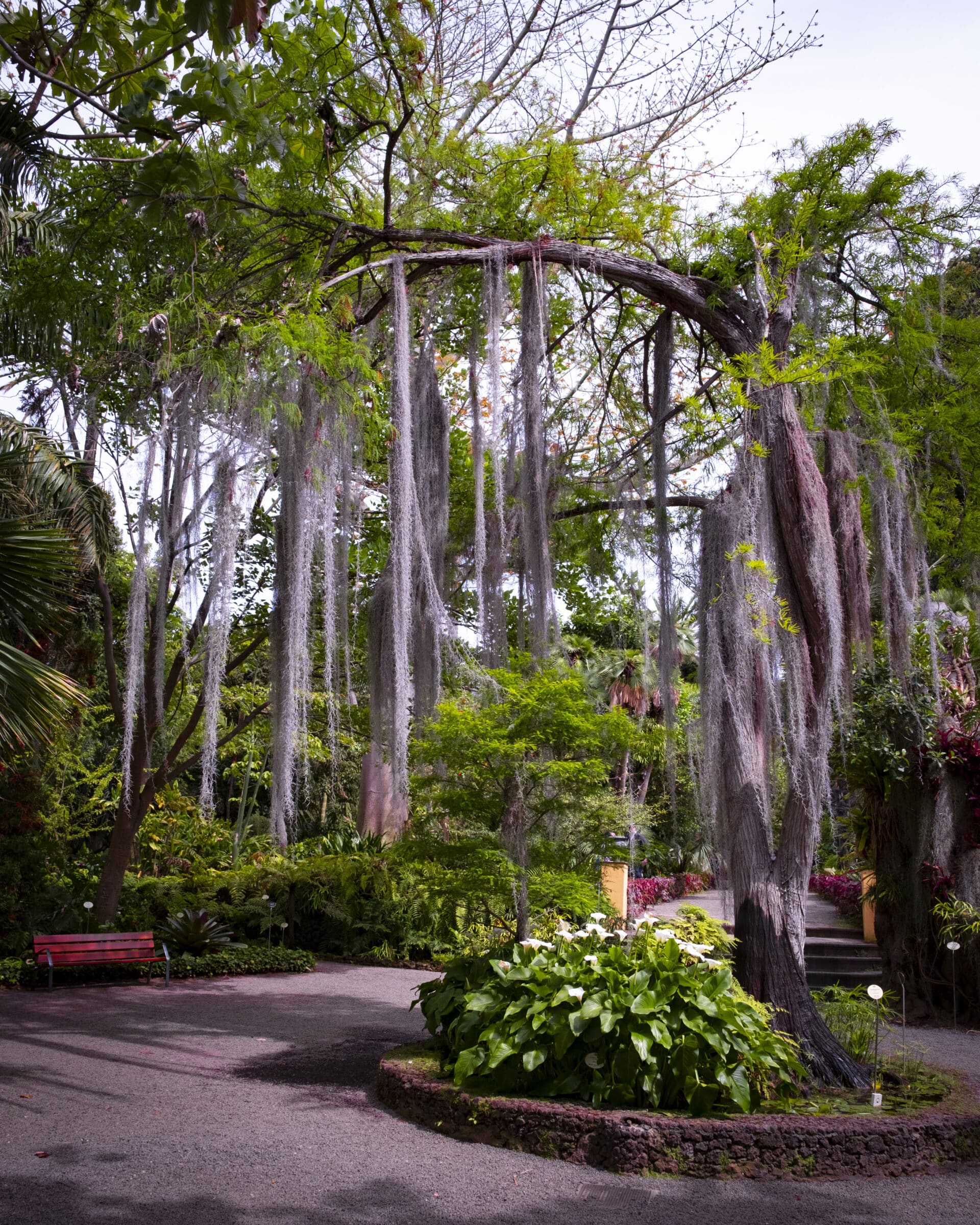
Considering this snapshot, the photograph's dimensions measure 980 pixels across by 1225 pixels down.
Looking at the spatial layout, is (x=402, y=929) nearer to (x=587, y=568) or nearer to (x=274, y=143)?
(x=587, y=568)

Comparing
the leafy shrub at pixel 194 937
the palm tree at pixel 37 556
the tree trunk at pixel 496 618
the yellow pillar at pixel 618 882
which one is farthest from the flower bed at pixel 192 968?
the tree trunk at pixel 496 618

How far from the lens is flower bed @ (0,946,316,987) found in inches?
364

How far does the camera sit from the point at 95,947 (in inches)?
364

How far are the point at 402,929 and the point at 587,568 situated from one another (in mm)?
5334

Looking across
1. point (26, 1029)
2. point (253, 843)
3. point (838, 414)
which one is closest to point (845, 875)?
point (253, 843)

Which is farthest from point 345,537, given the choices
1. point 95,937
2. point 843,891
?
point 843,891

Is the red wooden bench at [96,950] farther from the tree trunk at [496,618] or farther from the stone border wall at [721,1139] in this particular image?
the stone border wall at [721,1139]

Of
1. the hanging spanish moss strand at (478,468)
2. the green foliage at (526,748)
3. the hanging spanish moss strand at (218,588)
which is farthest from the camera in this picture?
the green foliage at (526,748)

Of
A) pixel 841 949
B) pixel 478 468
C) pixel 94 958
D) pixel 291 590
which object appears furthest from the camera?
pixel 841 949

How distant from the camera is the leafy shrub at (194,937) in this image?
1065 cm

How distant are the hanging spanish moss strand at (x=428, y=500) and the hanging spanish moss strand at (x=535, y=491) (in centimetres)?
60

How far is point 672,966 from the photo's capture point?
530 cm

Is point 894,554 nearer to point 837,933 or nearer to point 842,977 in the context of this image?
point 842,977

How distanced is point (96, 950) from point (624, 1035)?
242 inches
